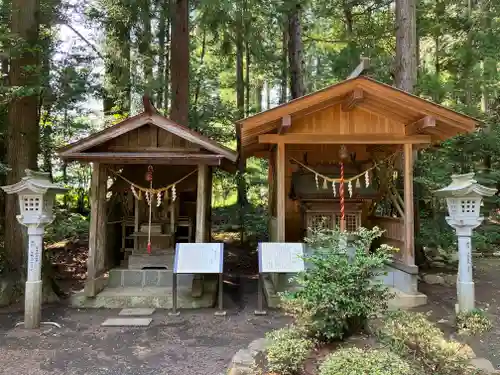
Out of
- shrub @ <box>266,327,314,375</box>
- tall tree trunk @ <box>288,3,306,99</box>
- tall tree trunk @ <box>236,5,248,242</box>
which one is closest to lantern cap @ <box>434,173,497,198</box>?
shrub @ <box>266,327,314,375</box>

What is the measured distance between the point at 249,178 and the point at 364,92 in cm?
1112

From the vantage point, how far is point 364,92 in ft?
25.0

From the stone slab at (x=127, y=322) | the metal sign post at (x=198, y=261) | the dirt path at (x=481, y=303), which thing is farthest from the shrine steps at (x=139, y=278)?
the dirt path at (x=481, y=303)

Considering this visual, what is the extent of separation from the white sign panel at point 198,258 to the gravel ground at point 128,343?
829mm

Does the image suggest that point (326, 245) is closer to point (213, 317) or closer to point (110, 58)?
point (213, 317)

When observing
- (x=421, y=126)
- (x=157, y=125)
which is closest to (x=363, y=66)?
(x=421, y=126)

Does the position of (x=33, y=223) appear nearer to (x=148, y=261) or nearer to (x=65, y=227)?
(x=148, y=261)

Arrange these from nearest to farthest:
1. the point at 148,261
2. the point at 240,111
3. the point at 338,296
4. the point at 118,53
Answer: the point at 338,296 → the point at 148,261 → the point at 118,53 → the point at 240,111

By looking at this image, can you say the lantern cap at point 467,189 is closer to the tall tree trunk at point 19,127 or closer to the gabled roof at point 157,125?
the gabled roof at point 157,125

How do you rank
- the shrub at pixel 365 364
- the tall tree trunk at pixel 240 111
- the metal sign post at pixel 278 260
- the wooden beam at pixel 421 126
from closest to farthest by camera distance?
the shrub at pixel 365 364 < the metal sign post at pixel 278 260 < the wooden beam at pixel 421 126 < the tall tree trunk at pixel 240 111

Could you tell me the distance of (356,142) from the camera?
8.11 meters

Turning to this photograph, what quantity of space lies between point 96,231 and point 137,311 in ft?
6.16

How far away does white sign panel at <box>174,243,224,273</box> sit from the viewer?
7090 mm

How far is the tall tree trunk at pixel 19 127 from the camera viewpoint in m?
8.06
